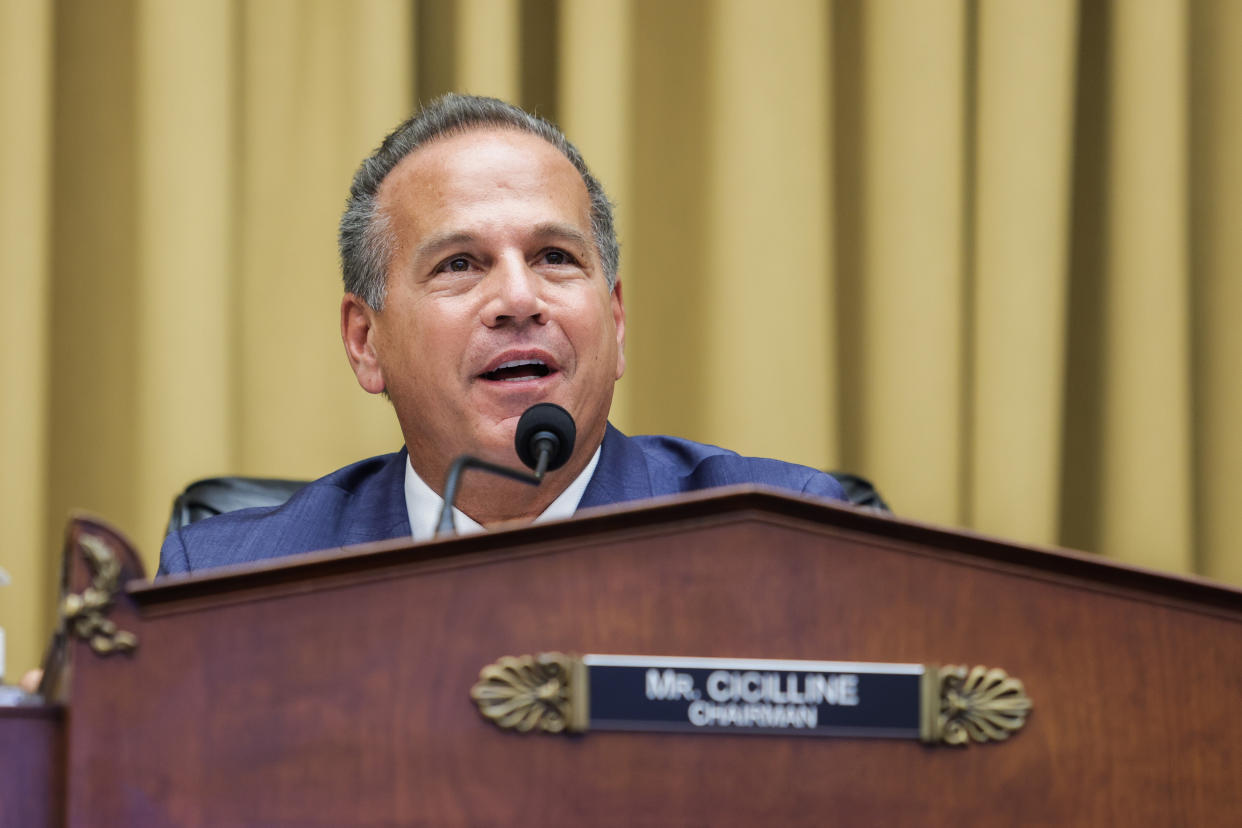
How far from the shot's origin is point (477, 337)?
1330 millimetres

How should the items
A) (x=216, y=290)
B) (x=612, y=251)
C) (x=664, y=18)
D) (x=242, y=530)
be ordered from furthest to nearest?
1. (x=664, y=18)
2. (x=216, y=290)
3. (x=612, y=251)
4. (x=242, y=530)

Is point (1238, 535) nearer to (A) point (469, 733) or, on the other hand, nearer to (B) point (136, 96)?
(A) point (469, 733)

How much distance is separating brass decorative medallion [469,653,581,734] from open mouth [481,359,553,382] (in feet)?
2.45

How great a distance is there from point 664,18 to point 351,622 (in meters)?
1.69

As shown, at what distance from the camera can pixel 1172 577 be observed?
0.61 m

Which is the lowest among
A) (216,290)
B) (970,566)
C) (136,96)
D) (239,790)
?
(239,790)

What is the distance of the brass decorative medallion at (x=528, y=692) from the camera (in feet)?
1.92

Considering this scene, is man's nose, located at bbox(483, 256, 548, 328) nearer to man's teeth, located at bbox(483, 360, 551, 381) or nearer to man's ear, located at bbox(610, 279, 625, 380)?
man's teeth, located at bbox(483, 360, 551, 381)

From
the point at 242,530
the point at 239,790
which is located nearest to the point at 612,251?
the point at 242,530

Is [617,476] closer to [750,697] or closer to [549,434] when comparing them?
[549,434]

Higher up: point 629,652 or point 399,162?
point 399,162

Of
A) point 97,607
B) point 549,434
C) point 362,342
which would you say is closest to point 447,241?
point 362,342

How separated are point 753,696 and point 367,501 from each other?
926 millimetres

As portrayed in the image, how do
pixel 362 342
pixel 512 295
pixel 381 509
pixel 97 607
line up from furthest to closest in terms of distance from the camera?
pixel 362 342 < pixel 381 509 < pixel 512 295 < pixel 97 607
